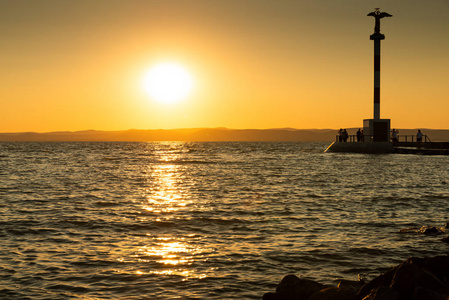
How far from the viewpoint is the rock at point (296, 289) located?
288 inches

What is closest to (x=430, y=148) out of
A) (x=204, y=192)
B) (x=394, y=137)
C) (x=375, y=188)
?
(x=394, y=137)

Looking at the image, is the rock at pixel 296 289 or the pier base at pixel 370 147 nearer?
the rock at pixel 296 289

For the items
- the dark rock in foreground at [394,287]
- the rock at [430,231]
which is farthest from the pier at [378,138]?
the dark rock in foreground at [394,287]

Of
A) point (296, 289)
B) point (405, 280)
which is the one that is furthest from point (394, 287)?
point (296, 289)

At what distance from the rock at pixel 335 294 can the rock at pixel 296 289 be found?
288 mm

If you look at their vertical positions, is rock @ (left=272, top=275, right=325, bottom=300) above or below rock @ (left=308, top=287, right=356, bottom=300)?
below

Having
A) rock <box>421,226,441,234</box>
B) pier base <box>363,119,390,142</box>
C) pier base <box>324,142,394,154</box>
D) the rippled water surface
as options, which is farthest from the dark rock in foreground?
pier base <box>324,142,394,154</box>

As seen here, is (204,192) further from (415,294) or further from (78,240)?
(415,294)

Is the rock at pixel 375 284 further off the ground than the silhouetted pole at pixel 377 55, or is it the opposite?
the silhouetted pole at pixel 377 55

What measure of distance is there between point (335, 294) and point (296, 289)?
2.45ft

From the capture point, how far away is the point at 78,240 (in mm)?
12789

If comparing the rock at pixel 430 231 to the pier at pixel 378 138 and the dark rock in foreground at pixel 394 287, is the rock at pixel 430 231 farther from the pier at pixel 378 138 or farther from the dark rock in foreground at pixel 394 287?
the pier at pixel 378 138

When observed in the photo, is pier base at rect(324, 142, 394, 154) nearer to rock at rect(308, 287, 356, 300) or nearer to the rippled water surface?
the rippled water surface

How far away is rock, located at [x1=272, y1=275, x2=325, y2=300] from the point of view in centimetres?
730
